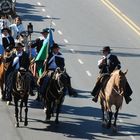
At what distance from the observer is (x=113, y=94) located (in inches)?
977

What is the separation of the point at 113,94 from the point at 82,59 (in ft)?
34.6

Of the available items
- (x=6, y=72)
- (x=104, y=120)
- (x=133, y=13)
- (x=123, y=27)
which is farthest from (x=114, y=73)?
(x=133, y=13)

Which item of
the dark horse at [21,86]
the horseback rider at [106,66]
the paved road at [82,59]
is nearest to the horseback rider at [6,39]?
the paved road at [82,59]

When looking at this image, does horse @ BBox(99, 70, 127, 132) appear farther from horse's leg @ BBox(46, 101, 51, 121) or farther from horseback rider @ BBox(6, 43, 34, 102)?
horseback rider @ BBox(6, 43, 34, 102)

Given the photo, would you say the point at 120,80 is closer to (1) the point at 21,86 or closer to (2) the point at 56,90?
(2) the point at 56,90

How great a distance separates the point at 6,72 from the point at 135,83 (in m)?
7.05

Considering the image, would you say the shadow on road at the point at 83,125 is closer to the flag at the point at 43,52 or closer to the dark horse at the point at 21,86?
the dark horse at the point at 21,86

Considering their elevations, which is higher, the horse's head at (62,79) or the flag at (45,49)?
the flag at (45,49)

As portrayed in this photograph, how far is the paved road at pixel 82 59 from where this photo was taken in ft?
82.6

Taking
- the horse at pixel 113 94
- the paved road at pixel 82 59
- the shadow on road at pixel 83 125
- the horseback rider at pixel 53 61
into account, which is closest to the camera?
the horse at pixel 113 94

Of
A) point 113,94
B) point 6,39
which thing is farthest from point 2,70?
point 113,94

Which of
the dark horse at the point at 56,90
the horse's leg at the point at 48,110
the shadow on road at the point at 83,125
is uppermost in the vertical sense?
the dark horse at the point at 56,90

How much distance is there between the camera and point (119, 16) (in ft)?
148

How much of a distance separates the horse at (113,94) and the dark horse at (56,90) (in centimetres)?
140
